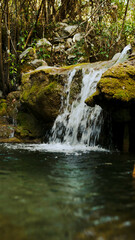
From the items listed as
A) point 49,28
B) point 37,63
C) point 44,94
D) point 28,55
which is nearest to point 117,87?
point 44,94

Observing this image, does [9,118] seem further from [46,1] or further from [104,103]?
[46,1]

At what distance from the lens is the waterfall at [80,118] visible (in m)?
6.97

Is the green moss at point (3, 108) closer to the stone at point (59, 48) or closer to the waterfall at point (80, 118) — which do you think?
the waterfall at point (80, 118)

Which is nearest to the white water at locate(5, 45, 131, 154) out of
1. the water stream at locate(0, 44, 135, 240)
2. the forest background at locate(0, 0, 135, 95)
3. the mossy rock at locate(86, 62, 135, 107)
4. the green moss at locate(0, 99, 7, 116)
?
the mossy rock at locate(86, 62, 135, 107)

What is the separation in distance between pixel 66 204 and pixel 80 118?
18.0 ft

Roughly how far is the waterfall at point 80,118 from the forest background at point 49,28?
4459mm

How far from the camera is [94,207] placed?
6.42 feet

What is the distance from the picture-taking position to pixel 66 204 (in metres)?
2.02

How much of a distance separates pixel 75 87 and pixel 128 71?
305cm

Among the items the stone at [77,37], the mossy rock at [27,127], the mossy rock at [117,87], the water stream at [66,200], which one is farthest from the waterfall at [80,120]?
the stone at [77,37]

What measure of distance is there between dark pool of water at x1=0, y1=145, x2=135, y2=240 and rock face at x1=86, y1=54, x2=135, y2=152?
7.13 ft

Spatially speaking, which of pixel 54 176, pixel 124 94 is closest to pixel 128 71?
pixel 124 94

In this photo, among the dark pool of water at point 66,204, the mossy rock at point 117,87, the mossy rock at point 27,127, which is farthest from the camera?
the mossy rock at point 27,127

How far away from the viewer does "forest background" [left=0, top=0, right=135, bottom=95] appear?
464 inches
